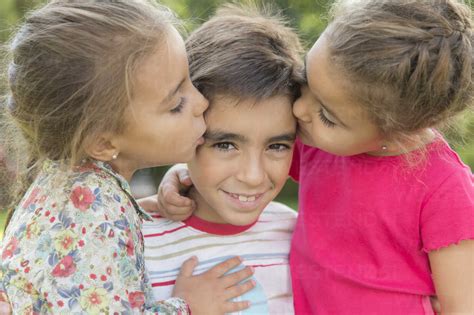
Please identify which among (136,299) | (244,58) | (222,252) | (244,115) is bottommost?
(222,252)

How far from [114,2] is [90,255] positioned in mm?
674

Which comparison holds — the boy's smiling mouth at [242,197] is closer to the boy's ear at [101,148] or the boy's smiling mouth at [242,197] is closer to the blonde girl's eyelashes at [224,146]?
the blonde girl's eyelashes at [224,146]

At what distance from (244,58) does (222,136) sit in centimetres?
25

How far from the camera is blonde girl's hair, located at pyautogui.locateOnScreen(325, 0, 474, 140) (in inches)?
77.2

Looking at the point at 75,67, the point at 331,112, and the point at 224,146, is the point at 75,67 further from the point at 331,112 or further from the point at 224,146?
the point at 331,112

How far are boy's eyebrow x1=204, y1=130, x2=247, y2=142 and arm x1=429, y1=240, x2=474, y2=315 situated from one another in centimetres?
65

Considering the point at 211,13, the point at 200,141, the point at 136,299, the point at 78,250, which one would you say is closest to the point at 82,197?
the point at 78,250

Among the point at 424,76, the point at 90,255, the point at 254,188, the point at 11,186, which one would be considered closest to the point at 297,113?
the point at 254,188

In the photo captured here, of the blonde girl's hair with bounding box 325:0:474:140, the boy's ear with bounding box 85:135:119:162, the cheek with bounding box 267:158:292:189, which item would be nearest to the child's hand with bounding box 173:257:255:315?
the cheek with bounding box 267:158:292:189

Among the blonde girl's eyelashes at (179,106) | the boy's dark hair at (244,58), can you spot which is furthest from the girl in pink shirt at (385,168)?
the blonde girl's eyelashes at (179,106)

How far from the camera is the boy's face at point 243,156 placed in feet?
7.30

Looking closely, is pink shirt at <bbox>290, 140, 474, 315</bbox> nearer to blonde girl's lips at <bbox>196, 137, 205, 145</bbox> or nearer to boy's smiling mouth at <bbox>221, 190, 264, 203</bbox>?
boy's smiling mouth at <bbox>221, 190, 264, 203</bbox>

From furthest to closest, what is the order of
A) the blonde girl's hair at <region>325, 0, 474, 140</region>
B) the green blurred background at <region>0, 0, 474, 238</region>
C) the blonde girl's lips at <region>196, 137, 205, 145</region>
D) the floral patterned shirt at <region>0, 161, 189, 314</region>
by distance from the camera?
the green blurred background at <region>0, 0, 474, 238</region>, the blonde girl's lips at <region>196, 137, 205, 145</region>, the blonde girl's hair at <region>325, 0, 474, 140</region>, the floral patterned shirt at <region>0, 161, 189, 314</region>

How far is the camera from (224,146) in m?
2.27
